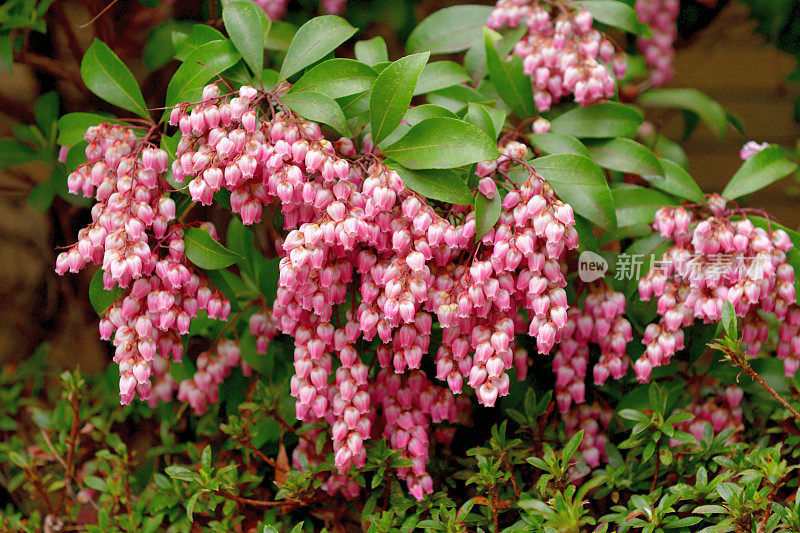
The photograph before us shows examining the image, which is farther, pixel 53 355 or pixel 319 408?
pixel 53 355

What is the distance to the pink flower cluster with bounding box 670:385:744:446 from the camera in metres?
1.50

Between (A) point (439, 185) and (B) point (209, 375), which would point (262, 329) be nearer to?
(B) point (209, 375)

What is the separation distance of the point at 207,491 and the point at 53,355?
1.35 metres

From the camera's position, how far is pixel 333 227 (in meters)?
1.12

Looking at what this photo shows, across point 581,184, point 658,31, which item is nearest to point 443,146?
point 581,184

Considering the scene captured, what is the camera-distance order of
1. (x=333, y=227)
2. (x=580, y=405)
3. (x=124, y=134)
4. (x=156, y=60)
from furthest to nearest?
1. (x=156, y=60)
2. (x=580, y=405)
3. (x=124, y=134)
4. (x=333, y=227)

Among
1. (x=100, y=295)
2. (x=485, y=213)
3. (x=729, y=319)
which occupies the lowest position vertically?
(x=729, y=319)

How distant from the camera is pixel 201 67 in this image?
4.29 feet

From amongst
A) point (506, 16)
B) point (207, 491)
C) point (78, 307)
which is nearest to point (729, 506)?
point (207, 491)

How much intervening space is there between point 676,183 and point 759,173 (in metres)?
0.20

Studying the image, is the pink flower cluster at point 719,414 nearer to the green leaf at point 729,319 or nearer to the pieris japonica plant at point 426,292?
the pieris japonica plant at point 426,292

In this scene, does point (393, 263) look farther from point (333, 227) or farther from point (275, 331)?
point (275, 331)

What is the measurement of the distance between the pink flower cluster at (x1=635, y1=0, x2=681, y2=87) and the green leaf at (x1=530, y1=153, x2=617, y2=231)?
1373 mm

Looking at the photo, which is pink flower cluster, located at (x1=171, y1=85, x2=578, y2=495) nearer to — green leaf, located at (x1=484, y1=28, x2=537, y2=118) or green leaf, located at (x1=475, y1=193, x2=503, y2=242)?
green leaf, located at (x1=475, y1=193, x2=503, y2=242)
